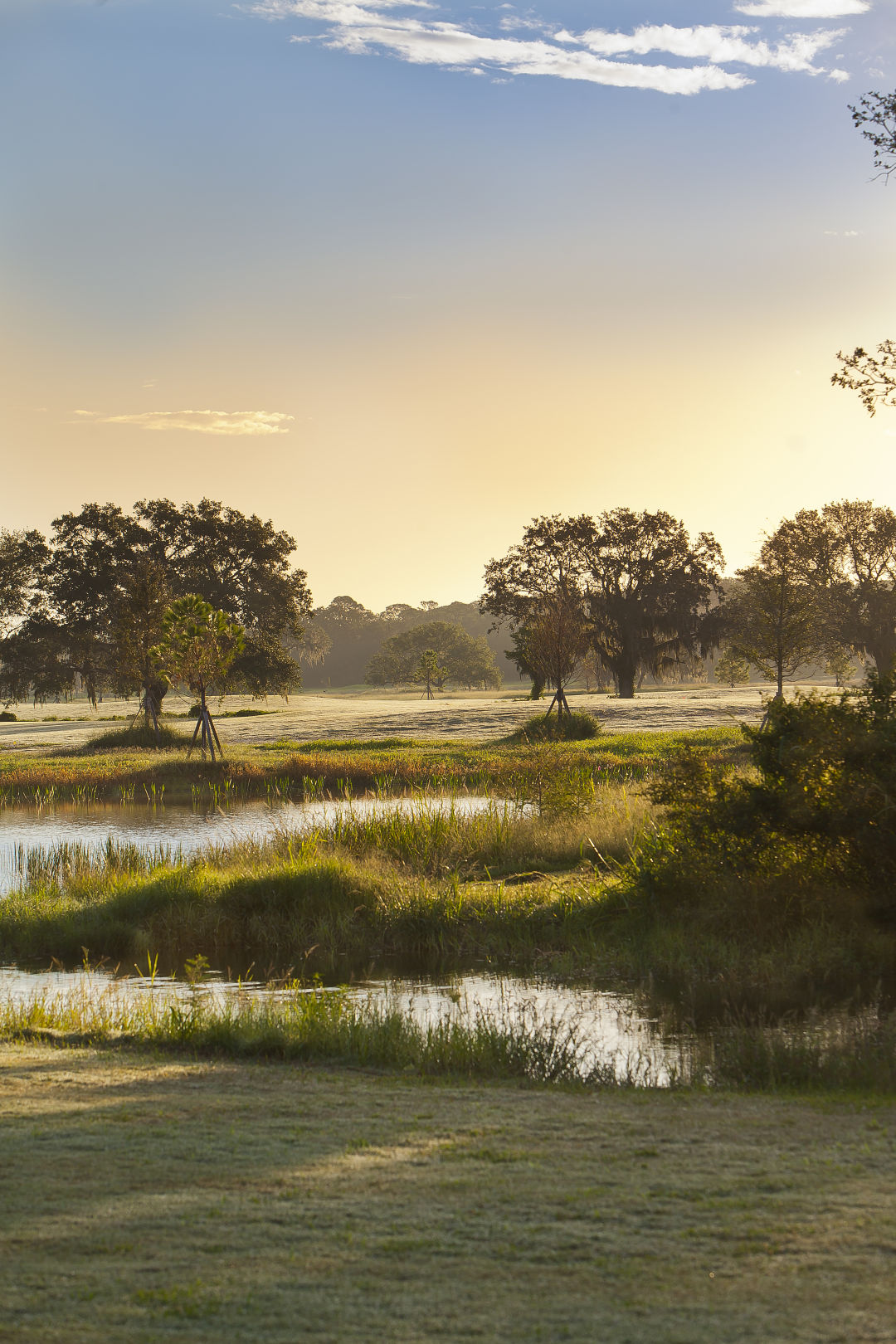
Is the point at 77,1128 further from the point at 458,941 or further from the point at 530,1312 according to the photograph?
the point at 458,941

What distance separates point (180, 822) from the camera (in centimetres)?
2548

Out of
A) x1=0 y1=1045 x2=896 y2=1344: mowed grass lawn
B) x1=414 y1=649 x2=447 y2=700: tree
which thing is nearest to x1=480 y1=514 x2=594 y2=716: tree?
x1=414 y1=649 x2=447 y2=700: tree

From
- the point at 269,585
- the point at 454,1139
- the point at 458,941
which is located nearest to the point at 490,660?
the point at 269,585

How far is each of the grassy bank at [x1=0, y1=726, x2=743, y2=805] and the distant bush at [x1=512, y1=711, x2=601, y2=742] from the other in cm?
122

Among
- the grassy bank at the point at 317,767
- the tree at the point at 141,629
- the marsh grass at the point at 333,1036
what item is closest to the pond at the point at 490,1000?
the marsh grass at the point at 333,1036

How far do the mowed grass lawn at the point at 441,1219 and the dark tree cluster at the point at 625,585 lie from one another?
6119 centimetres

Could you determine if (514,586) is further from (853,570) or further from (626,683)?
(853,570)

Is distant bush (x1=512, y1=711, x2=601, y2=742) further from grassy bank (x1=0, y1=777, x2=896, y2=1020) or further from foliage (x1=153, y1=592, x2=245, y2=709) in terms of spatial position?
grassy bank (x1=0, y1=777, x2=896, y2=1020)

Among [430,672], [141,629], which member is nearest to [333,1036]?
[141,629]

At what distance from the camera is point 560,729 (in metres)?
43.2

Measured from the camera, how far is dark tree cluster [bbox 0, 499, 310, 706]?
65438mm

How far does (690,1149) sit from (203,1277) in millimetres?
2421

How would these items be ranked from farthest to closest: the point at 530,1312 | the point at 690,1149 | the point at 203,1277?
the point at 690,1149 < the point at 203,1277 < the point at 530,1312

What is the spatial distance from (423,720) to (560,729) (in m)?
16.2
